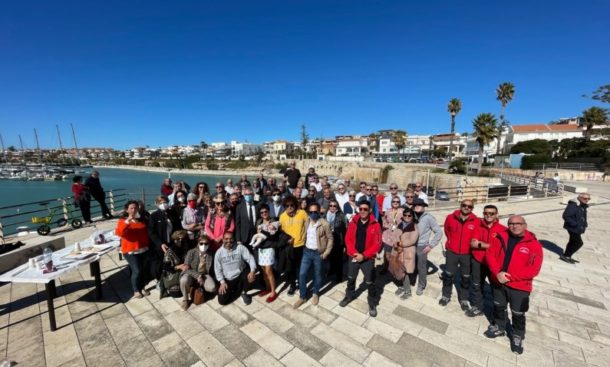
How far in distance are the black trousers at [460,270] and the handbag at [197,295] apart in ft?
11.9

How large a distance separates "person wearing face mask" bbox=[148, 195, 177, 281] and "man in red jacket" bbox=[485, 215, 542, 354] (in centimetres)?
442

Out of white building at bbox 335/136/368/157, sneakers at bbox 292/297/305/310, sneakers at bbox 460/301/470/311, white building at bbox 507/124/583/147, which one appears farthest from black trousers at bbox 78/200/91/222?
white building at bbox 335/136/368/157

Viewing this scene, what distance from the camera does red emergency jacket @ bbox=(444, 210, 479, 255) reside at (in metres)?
3.29

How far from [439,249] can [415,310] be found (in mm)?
3083

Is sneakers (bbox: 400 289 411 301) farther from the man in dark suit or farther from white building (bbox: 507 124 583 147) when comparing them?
white building (bbox: 507 124 583 147)

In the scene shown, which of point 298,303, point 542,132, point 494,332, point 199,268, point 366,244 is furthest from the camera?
point 542,132

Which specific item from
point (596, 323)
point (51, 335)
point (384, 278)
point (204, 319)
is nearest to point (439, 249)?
point (384, 278)

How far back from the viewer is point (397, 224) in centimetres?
397

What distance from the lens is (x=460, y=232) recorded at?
3369 mm

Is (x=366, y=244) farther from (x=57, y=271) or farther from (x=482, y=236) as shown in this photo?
(x=57, y=271)

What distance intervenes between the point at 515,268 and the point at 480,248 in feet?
1.92

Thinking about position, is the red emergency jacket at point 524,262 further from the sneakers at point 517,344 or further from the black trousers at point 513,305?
the sneakers at point 517,344

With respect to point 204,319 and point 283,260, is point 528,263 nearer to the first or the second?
point 283,260

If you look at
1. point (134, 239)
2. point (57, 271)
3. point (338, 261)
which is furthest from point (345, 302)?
Result: point (57, 271)
